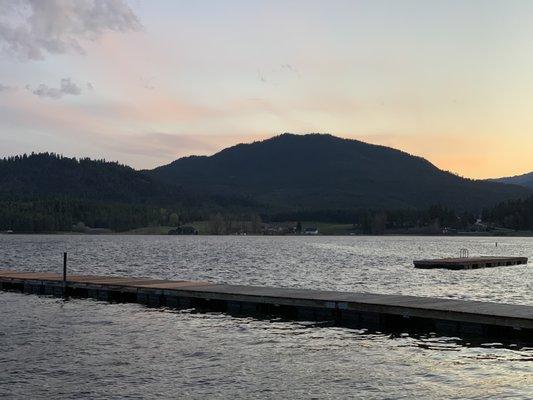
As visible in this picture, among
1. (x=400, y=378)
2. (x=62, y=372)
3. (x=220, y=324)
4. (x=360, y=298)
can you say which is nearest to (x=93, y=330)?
(x=220, y=324)

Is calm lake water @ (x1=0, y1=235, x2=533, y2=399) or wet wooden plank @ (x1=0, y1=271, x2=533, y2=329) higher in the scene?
wet wooden plank @ (x1=0, y1=271, x2=533, y2=329)

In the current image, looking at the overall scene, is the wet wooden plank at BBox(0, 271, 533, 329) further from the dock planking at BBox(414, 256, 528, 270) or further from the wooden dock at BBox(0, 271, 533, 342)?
the dock planking at BBox(414, 256, 528, 270)

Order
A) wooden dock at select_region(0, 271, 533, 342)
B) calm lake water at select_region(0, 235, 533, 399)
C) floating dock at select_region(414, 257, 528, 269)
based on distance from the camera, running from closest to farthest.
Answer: calm lake water at select_region(0, 235, 533, 399)
wooden dock at select_region(0, 271, 533, 342)
floating dock at select_region(414, 257, 528, 269)

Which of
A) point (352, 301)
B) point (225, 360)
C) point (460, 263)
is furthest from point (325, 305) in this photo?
point (460, 263)

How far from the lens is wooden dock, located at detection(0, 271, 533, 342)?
32.8 m

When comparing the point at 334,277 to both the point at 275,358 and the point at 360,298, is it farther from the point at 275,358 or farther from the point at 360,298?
the point at 275,358

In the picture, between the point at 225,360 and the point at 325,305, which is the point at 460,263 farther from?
the point at 225,360

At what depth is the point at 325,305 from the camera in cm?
3909

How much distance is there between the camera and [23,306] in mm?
45969

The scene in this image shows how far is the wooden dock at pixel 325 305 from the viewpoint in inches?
1292

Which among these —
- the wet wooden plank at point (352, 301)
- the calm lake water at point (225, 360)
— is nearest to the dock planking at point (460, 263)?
the wet wooden plank at point (352, 301)

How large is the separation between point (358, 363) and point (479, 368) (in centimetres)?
480

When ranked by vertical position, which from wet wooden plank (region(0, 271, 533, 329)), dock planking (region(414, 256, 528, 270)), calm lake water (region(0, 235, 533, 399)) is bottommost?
calm lake water (region(0, 235, 533, 399))

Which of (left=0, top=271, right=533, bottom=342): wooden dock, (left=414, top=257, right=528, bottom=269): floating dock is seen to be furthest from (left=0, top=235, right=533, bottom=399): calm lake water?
(left=414, top=257, right=528, bottom=269): floating dock
